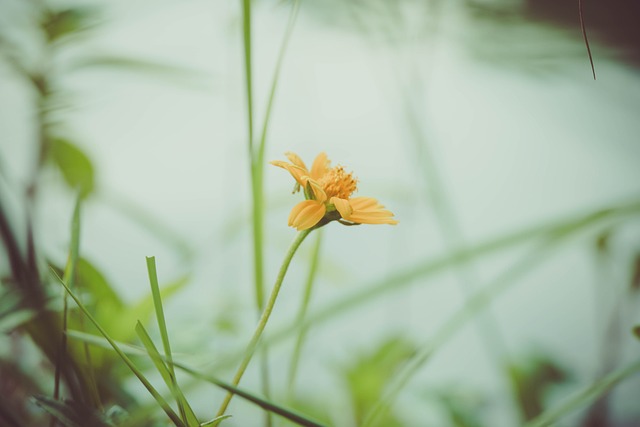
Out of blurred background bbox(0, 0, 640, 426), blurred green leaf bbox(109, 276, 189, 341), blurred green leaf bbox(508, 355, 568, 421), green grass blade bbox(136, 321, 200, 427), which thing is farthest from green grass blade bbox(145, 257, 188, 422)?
blurred green leaf bbox(508, 355, 568, 421)

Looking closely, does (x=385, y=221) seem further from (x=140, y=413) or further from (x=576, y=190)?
(x=576, y=190)

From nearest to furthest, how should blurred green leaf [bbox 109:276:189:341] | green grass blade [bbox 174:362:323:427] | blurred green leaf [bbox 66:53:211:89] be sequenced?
green grass blade [bbox 174:362:323:427]
blurred green leaf [bbox 109:276:189:341]
blurred green leaf [bbox 66:53:211:89]

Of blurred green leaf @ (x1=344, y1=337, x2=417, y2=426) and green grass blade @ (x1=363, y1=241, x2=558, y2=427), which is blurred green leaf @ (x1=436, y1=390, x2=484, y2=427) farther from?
green grass blade @ (x1=363, y1=241, x2=558, y2=427)

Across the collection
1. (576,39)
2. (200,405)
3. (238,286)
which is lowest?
(200,405)

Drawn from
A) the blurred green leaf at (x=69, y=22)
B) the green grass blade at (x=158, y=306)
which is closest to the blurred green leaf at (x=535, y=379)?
the green grass blade at (x=158, y=306)

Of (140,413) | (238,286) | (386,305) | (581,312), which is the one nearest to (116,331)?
(140,413)

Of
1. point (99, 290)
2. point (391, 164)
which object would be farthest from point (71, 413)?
point (391, 164)
